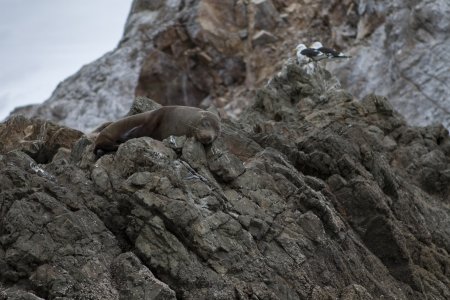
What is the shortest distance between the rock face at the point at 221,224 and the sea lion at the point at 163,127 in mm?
310

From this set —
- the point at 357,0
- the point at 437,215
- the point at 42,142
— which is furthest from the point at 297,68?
the point at 357,0

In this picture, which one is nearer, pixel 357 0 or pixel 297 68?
pixel 297 68

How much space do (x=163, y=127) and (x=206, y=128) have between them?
3.12 ft

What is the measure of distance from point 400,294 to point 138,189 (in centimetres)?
529

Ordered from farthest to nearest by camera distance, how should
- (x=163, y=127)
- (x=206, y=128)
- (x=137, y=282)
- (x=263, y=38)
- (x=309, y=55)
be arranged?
(x=263, y=38) < (x=309, y=55) < (x=163, y=127) < (x=206, y=128) < (x=137, y=282)

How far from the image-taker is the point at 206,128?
15.1 m

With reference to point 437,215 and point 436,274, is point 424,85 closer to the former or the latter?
point 437,215

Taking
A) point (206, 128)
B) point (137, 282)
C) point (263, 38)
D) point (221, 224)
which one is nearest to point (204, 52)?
point (263, 38)

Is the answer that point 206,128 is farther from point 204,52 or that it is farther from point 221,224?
point 204,52

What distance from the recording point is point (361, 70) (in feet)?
130

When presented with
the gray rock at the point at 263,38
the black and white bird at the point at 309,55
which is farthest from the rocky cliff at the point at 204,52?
the black and white bird at the point at 309,55

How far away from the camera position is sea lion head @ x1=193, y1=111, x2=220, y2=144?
14.9 metres

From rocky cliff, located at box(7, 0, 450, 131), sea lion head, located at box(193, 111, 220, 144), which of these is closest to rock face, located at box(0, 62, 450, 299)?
sea lion head, located at box(193, 111, 220, 144)

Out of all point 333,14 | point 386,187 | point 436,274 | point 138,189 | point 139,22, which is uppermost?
point 139,22
